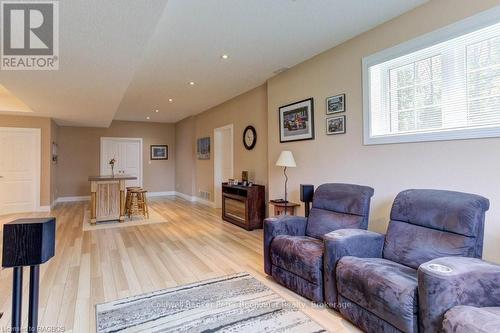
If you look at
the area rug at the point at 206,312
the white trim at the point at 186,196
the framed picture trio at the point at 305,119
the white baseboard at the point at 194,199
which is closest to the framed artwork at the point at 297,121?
the framed picture trio at the point at 305,119

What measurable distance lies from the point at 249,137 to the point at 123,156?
5.51 meters

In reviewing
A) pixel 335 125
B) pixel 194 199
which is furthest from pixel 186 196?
pixel 335 125

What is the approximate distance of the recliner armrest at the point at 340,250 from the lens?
2.19m

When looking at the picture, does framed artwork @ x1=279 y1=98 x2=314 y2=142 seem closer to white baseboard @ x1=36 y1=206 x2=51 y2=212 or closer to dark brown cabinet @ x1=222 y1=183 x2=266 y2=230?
dark brown cabinet @ x1=222 y1=183 x2=266 y2=230

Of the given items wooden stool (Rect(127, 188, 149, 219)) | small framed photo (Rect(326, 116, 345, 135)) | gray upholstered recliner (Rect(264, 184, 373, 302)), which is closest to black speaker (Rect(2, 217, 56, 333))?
gray upholstered recliner (Rect(264, 184, 373, 302))

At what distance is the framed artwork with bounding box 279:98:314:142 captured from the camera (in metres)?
3.87

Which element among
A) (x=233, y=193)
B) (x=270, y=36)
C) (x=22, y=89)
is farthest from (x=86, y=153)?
(x=270, y=36)

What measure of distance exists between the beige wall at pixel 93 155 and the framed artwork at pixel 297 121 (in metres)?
6.40

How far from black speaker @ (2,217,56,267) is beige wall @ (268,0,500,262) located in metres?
2.80

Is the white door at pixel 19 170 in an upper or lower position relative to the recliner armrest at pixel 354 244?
upper

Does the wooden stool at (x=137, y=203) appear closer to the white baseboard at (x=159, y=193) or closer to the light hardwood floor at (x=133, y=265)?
the light hardwood floor at (x=133, y=265)

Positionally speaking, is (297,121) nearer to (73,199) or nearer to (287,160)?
(287,160)

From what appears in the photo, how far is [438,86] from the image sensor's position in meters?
2.56

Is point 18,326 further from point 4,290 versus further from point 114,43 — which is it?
point 114,43
